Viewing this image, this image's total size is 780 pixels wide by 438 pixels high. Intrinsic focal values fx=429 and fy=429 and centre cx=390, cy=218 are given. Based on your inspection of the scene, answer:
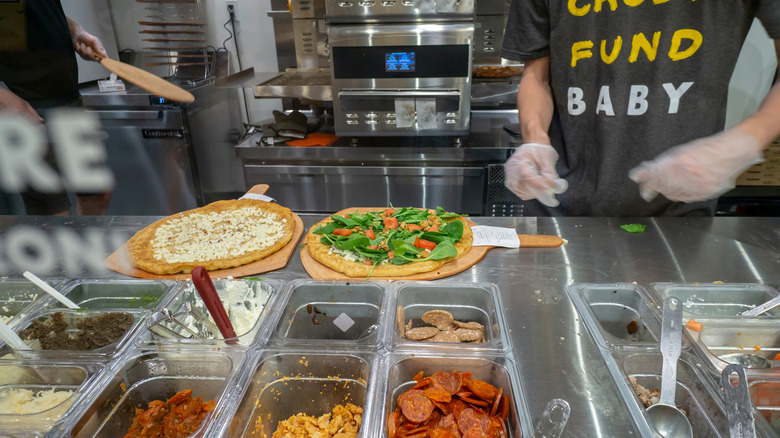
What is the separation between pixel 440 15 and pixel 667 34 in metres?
1.46

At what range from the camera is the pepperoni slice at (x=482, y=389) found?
1.06 meters

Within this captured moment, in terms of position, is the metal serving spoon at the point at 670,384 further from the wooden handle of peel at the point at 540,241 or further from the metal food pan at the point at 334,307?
the metal food pan at the point at 334,307

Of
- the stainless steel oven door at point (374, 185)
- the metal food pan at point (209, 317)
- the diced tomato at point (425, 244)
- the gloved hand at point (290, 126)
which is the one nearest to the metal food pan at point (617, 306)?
the diced tomato at point (425, 244)

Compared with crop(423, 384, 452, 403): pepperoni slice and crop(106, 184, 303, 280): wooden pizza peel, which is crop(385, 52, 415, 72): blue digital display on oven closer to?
crop(106, 184, 303, 280): wooden pizza peel

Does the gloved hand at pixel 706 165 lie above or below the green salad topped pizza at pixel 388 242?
above

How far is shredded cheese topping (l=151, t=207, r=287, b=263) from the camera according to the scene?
1.69 m

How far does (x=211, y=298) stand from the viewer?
112 cm

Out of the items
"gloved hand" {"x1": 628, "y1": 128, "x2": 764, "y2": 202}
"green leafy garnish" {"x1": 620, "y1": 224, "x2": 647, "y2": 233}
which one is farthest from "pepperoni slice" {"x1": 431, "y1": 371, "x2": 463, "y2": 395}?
"green leafy garnish" {"x1": 620, "y1": 224, "x2": 647, "y2": 233}

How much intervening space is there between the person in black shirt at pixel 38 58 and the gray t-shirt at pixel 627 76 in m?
2.38

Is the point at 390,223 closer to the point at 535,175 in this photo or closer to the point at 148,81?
the point at 535,175

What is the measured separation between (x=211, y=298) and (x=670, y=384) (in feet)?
3.74

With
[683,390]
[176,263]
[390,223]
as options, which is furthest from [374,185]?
[683,390]

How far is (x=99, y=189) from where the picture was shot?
3.47 m

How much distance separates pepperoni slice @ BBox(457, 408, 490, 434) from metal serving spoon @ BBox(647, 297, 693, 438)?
36 cm
